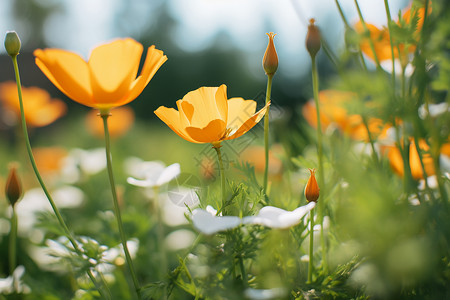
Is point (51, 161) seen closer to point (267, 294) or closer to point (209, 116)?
point (209, 116)

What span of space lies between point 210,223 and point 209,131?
0.36 feet

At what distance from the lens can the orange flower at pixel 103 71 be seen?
39cm

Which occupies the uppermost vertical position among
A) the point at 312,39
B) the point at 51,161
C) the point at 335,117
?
the point at 312,39

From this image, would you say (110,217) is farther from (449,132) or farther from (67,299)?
(449,132)

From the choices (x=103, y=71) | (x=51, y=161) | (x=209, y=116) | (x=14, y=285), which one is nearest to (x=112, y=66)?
(x=103, y=71)

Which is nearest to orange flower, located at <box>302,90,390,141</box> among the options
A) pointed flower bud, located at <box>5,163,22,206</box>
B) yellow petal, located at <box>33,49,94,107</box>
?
yellow petal, located at <box>33,49,94,107</box>

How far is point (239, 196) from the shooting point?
1.19 ft

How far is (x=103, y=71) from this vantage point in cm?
39

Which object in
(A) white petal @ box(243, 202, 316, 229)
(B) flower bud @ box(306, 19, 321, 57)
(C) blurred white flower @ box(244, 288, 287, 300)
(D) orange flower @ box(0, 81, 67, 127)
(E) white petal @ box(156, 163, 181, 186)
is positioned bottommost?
(D) orange flower @ box(0, 81, 67, 127)

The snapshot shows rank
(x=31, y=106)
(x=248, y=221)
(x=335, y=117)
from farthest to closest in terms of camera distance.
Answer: (x=31, y=106)
(x=335, y=117)
(x=248, y=221)

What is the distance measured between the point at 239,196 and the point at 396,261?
0.16 meters

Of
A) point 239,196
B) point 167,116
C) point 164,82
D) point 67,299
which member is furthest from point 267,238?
point 164,82

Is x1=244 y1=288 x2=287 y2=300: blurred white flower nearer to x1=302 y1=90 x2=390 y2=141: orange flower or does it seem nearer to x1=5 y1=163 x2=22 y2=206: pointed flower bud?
x1=302 y1=90 x2=390 y2=141: orange flower

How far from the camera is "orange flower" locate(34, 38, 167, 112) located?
1.27 feet
